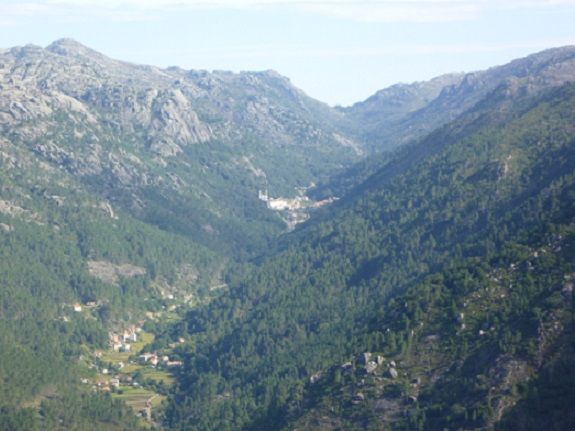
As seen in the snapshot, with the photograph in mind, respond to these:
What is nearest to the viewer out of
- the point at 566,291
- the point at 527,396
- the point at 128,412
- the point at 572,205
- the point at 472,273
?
the point at 527,396

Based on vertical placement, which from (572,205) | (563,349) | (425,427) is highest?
(572,205)

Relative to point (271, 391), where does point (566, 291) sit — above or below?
above

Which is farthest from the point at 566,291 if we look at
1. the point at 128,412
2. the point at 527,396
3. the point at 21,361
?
the point at 21,361

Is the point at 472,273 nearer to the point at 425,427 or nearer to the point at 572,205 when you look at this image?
the point at 572,205

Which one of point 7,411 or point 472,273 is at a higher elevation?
point 472,273

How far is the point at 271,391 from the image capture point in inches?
6969

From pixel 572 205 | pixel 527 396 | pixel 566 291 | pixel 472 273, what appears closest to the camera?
pixel 527 396

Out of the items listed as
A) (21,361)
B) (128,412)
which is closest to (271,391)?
(128,412)

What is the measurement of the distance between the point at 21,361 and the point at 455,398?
350 ft

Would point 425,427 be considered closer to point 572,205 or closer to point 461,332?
point 461,332

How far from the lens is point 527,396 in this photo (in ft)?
415

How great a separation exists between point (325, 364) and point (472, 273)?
32001 mm

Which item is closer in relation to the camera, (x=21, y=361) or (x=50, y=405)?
(x=50, y=405)

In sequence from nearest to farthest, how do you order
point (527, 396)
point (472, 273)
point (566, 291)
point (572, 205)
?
point (527, 396)
point (566, 291)
point (472, 273)
point (572, 205)
